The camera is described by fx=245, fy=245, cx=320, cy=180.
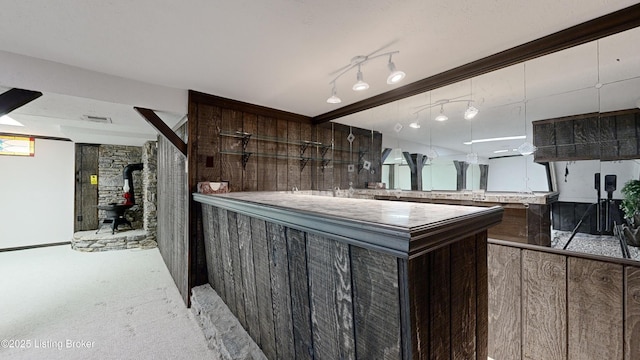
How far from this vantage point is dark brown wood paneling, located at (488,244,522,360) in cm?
170

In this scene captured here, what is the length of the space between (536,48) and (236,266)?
268 cm

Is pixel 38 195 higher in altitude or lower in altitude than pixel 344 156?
lower

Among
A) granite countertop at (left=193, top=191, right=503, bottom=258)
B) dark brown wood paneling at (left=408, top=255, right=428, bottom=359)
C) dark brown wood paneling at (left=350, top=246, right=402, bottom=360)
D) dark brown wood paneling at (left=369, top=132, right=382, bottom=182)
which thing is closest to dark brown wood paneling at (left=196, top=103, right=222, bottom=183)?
granite countertop at (left=193, top=191, right=503, bottom=258)

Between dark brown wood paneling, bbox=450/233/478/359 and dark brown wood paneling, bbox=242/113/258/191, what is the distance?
8.52ft

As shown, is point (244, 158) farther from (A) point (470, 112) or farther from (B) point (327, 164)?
(A) point (470, 112)

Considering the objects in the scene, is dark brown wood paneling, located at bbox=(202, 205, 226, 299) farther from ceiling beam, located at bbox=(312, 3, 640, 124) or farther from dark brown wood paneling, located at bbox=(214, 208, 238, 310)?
ceiling beam, located at bbox=(312, 3, 640, 124)

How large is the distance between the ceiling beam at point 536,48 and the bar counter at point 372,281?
130 cm

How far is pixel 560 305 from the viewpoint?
1.54m

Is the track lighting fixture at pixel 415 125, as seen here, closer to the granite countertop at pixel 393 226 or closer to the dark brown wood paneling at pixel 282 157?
the dark brown wood paneling at pixel 282 157

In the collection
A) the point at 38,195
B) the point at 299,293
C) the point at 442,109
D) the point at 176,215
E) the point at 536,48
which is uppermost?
the point at 536,48

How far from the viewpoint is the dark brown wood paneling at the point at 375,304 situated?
2.66ft

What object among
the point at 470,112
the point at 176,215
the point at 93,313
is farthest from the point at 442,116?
the point at 93,313

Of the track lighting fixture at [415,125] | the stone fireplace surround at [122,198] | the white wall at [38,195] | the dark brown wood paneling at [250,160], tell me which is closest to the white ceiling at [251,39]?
the track lighting fixture at [415,125]

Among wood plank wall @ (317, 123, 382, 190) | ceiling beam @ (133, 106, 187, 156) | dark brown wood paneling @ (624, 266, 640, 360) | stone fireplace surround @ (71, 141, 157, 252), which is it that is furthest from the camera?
stone fireplace surround @ (71, 141, 157, 252)
